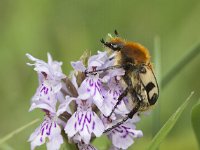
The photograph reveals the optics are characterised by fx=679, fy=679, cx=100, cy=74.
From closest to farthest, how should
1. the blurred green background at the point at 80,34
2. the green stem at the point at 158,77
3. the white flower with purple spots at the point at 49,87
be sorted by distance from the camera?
the white flower with purple spots at the point at 49,87 < the green stem at the point at 158,77 < the blurred green background at the point at 80,34

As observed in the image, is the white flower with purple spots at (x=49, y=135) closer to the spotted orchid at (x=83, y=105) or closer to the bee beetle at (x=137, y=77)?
the spotted orchid at (x=83, y=105)

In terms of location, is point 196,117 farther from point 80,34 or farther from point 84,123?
point 80,34

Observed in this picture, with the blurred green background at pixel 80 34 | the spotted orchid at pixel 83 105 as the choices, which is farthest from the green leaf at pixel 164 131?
the blurred green background at pixel 80 34

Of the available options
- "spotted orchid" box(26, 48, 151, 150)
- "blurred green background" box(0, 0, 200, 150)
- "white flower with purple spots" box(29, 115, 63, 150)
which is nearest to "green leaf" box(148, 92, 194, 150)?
"spotted orchid" box(26, 48, 151, 150)

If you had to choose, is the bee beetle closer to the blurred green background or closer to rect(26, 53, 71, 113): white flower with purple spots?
rect(26, 53, 71, 113): white flower with purple spots

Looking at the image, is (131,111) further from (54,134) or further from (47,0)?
(47,0)

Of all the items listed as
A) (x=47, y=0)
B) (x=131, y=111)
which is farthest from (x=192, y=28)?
(x=131, y=111)
